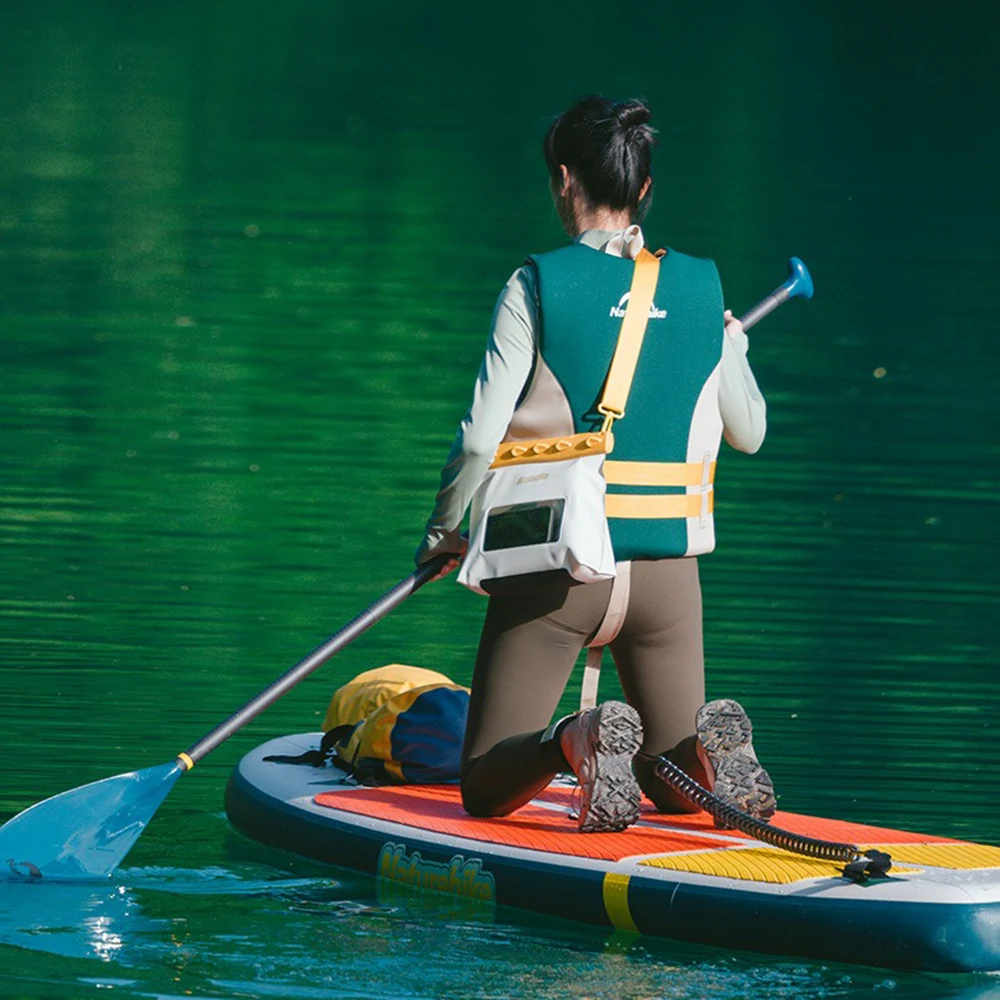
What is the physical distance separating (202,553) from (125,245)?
939 centimetres

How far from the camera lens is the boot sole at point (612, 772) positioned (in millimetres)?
5449

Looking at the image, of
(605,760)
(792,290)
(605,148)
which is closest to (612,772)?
(605,760)

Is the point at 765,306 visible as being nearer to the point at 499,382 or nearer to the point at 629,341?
the point at 629,341

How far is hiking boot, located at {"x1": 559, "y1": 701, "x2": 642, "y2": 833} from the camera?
5453mm

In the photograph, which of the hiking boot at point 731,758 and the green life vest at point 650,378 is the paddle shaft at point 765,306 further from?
the hiking boot at point 731,758

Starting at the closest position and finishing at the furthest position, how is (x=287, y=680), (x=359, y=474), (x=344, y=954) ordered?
(x=344, y=954) < (x=287, y=680) < (x=359, y=474)

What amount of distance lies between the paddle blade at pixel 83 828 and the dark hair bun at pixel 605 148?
5.67 feet

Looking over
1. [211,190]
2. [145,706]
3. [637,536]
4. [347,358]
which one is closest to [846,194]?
[211,190]

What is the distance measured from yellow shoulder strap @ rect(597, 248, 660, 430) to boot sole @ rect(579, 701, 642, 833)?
0.66 meters

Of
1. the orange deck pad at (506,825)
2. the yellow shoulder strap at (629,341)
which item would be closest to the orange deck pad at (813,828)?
the orange deck pad at (506,825)

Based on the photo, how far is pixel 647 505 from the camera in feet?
18.7

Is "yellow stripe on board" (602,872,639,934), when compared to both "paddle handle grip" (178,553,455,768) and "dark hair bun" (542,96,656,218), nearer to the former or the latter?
"paddle handle grip" (178,553,455,768)

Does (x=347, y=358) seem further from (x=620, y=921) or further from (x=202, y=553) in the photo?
(x=620, y=921)

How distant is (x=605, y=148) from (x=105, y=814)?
1.94 meters
